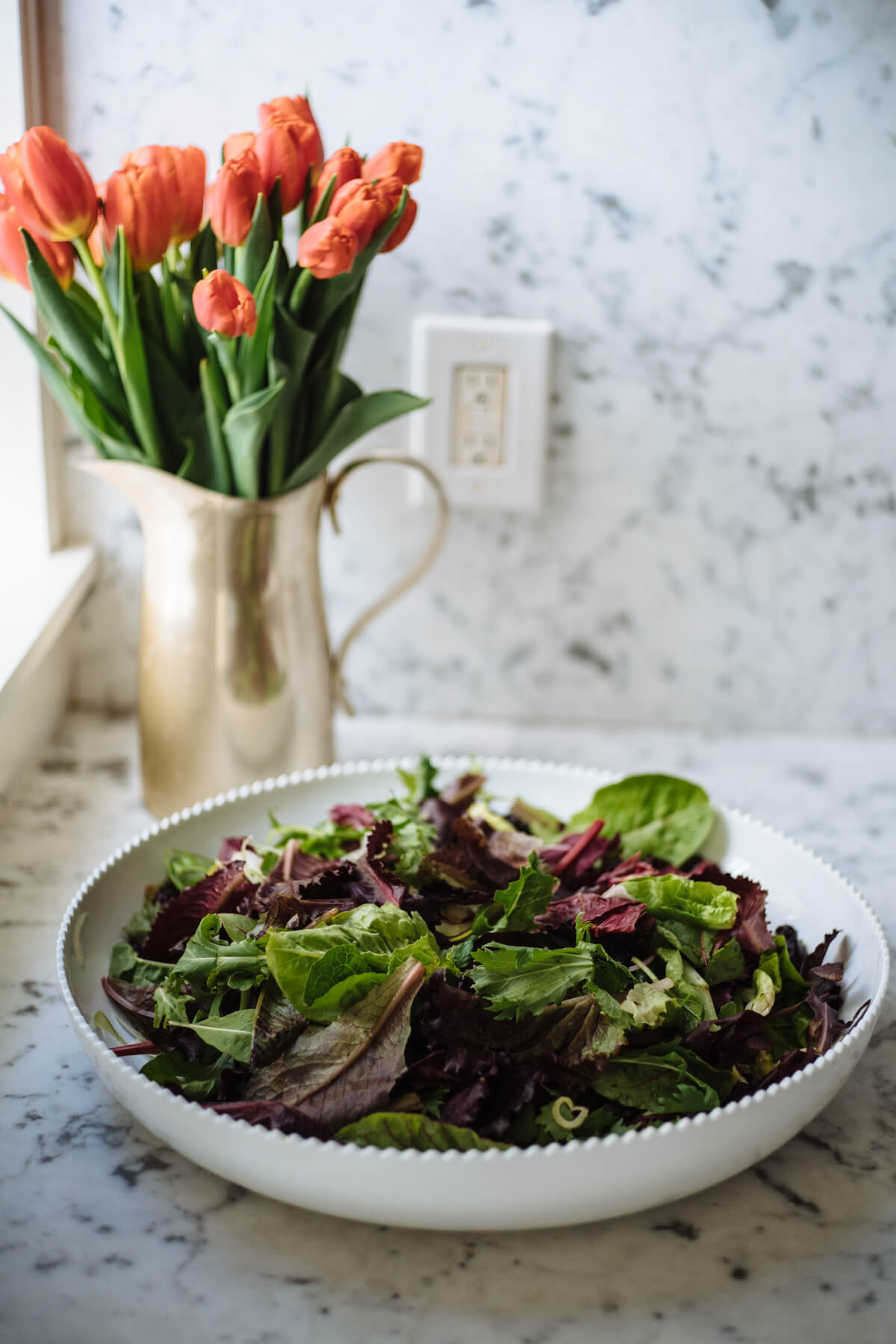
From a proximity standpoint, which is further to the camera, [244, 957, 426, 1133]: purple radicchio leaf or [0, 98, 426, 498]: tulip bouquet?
[0, 98, 426, 498]: tulip bouquet

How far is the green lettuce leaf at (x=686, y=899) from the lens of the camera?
0.64m

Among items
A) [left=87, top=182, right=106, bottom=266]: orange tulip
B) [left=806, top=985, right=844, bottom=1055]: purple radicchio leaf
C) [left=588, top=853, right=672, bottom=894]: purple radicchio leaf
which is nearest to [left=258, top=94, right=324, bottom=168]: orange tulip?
[left=87, top=182, right=106, bottom=266]: orange tulip

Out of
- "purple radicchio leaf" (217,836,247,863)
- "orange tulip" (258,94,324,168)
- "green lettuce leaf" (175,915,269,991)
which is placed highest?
"orange tulip" (258,94,324,168)

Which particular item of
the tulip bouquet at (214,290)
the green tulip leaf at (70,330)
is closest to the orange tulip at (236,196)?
the tulip bouquet at (214,290)

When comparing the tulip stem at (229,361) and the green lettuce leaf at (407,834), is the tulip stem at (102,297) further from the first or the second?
the green lettuce leaf at (407,834)

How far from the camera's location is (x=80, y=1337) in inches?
18.5

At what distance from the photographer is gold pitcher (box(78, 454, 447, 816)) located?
31.8 inches

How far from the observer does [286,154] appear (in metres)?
0.73

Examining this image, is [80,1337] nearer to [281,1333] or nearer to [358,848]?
[281,1333]

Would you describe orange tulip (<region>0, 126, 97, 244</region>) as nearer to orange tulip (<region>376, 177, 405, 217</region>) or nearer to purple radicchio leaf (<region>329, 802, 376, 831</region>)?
orange tulip (<region>376, 177, 405, 217</region>)

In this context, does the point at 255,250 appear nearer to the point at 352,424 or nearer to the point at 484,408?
the point at 352,424

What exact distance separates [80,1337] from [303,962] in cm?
17

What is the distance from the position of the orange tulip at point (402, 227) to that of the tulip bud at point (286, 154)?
0.06 metres

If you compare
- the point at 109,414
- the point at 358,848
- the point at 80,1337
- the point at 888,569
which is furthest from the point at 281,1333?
the point at 888,569
